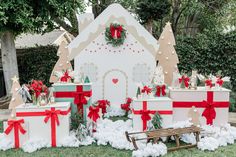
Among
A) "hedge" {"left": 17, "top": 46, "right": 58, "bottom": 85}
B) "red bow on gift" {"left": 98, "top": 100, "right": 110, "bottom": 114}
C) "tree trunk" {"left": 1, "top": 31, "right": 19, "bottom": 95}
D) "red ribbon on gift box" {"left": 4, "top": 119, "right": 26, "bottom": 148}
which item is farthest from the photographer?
"hedge" {"left": 17, "top": 46, "right": 58, "bottom": 85}

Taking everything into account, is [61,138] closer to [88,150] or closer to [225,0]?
[88,150]

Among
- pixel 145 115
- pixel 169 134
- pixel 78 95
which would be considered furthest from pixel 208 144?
pixel 78 95

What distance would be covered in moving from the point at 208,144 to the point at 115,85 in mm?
3523

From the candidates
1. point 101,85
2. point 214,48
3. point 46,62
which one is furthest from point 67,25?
point 214,48

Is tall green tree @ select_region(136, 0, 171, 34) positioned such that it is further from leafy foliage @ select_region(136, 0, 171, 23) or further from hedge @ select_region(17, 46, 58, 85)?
hedge @ select_region(17, 46, 58, 85)

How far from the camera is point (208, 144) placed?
488 cm

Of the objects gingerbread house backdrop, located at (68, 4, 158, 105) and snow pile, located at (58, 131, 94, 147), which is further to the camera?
gingerbread house backdrop, located at (68, 4, 158, 105)

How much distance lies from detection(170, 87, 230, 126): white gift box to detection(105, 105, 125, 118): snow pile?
2.18m

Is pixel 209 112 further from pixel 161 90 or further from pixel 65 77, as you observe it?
pixel 65 77

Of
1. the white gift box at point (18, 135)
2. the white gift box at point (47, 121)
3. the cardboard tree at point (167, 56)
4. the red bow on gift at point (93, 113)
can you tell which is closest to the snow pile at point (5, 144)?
the white gift box at point (18, 135)

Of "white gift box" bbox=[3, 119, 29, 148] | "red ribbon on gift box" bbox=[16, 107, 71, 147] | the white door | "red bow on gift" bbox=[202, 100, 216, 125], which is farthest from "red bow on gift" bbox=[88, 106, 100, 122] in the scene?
"red bow on gift" bbox=[202, 100, 216, 125]

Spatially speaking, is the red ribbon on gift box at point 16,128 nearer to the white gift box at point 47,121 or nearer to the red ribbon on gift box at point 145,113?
the white gift box at point 47,121

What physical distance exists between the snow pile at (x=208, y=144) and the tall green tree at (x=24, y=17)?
6219 millimetres

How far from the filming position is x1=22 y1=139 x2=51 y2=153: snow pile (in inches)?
193
